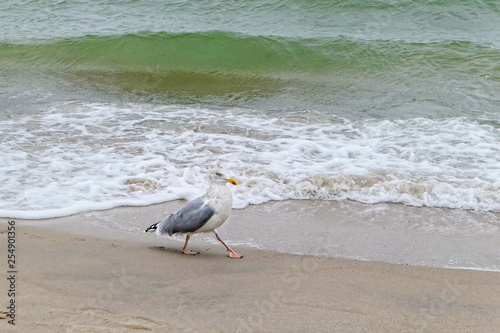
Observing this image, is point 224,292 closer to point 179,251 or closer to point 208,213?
point 208,213

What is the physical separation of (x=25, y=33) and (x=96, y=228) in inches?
398

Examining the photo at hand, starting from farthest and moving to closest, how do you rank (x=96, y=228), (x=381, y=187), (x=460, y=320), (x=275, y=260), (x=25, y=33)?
(x=25, y=33)
(x=381, y=187)
(x=96, y=228)
(x=275, y=260)
(x=460, y=320)

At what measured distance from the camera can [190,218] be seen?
13.8ft

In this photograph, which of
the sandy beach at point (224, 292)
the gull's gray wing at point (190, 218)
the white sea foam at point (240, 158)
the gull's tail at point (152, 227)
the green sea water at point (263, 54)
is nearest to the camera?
the sandy beach at point (224, 292)

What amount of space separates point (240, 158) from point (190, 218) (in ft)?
8.05

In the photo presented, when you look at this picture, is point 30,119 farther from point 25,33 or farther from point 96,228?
point 25,33

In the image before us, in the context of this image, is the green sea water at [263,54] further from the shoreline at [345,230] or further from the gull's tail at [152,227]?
the gull's tail at [152,227]

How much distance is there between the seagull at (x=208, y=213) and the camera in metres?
4.16

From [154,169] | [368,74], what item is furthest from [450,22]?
[154,169]

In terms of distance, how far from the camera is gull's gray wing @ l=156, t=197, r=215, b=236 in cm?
416

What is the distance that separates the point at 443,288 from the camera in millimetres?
3688

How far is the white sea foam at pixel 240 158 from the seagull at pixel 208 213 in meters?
1.19

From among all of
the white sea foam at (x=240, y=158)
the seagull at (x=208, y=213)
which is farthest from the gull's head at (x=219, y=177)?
the white sea foam at (x=240, y=158)

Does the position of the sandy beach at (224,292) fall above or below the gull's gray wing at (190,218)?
below
